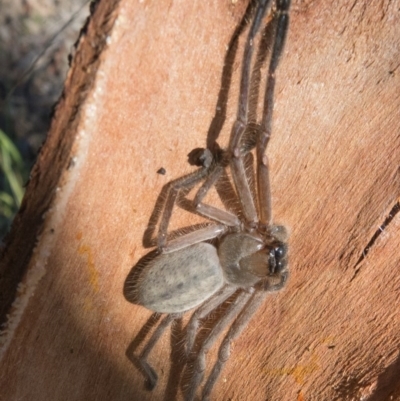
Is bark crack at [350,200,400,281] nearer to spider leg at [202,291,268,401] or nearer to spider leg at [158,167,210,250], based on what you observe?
spider leg at [202,291,268,401]

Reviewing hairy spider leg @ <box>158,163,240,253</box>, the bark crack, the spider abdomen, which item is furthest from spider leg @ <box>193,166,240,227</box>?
the bark crack

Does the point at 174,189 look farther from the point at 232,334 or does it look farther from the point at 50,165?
the point at 232,334

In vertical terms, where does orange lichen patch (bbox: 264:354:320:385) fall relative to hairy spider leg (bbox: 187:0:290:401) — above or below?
below

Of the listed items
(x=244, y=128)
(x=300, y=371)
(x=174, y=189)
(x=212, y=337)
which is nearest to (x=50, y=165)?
(x=174, y=189)

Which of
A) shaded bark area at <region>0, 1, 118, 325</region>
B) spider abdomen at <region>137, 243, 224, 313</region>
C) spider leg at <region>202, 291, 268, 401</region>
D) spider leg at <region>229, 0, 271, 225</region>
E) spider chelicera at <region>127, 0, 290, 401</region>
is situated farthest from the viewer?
spider leg at <region>202, 291, 268, 401</region>

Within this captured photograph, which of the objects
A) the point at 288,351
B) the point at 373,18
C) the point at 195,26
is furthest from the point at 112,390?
the point at 373,18

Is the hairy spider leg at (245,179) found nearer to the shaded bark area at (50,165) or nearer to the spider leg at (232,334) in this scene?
the spider leg at (232,334)

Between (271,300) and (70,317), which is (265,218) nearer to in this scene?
(271,300)
